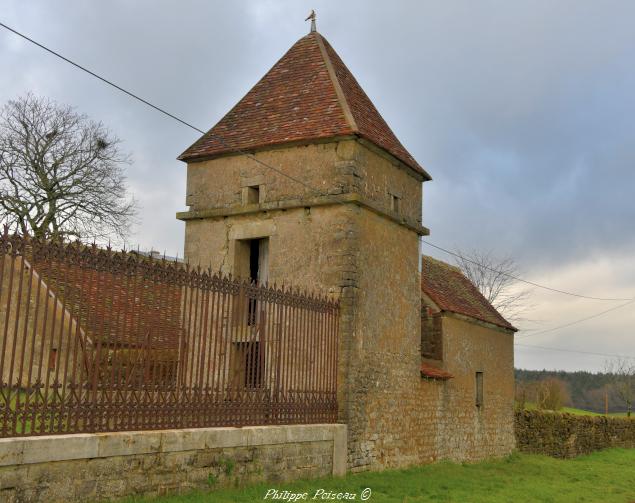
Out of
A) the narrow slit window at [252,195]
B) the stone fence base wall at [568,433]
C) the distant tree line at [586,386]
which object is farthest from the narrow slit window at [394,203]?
the distant tree line at [586,386]

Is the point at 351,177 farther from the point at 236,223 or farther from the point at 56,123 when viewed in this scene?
the point at 56,123

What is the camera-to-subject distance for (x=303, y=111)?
13531 mm

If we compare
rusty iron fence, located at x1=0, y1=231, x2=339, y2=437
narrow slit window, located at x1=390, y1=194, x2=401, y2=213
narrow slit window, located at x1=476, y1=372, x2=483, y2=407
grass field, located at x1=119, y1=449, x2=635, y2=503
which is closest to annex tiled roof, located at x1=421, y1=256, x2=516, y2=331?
narrow slit window, located at x1=476, y1=372, x2=483, y2=407

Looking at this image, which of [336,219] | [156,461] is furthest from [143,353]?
[336,219]

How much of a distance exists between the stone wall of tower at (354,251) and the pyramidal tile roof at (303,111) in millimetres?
260

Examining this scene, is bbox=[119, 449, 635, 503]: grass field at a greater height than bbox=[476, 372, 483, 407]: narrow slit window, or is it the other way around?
bbox=[476, 372, 483, 407]: narrow slit window

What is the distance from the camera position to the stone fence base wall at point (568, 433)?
21.8 m

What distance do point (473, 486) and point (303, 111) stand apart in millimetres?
7592

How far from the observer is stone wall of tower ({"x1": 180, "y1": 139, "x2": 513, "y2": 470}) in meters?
12.1

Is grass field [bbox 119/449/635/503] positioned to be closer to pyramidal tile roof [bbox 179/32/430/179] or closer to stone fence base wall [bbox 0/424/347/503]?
stone fence base wall [bbox 0/424/347/503]

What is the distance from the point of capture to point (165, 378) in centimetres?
862

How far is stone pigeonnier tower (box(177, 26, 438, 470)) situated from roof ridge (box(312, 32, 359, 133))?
0.03 meters

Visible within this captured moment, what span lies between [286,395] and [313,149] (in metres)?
4.55

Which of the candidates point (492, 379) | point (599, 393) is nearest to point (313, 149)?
point (492, 379)
